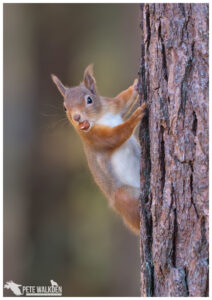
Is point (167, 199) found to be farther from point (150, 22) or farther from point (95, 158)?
point (95, 158)

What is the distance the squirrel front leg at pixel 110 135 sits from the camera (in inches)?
142

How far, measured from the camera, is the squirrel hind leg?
366 centimetres

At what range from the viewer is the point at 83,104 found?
4.11m

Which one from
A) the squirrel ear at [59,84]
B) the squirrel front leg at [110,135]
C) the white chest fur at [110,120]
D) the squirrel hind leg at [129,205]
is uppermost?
the squirrel ear at [59,84]

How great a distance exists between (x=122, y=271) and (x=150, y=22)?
6.32 metres

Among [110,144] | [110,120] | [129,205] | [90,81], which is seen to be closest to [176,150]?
[129,205]

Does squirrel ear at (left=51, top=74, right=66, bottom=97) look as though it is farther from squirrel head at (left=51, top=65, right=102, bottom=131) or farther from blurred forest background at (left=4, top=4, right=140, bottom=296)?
blurred forest background at (left=4, top=4, right=140, bottom=296)

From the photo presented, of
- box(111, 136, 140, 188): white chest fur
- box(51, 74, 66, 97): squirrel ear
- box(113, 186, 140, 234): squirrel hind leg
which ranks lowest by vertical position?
box(113, 186, 140, 234): squirrel hind leg

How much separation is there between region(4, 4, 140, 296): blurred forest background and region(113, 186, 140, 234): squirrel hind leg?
4488mm

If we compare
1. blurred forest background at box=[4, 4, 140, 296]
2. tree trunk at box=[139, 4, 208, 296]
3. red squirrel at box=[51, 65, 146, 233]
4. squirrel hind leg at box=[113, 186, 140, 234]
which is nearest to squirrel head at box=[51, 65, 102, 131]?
red squirrel at box=[51, 65, 146, 233]

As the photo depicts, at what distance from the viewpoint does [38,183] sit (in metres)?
8.77

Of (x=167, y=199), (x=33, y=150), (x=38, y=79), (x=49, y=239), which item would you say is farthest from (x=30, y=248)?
(x=167, y=199)

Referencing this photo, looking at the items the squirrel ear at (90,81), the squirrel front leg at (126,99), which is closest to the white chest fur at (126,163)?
the squirrel front leg at (126,99)

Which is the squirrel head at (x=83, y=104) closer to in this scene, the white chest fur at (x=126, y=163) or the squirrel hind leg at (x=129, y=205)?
the white chest fur at (x=126, y=163)
